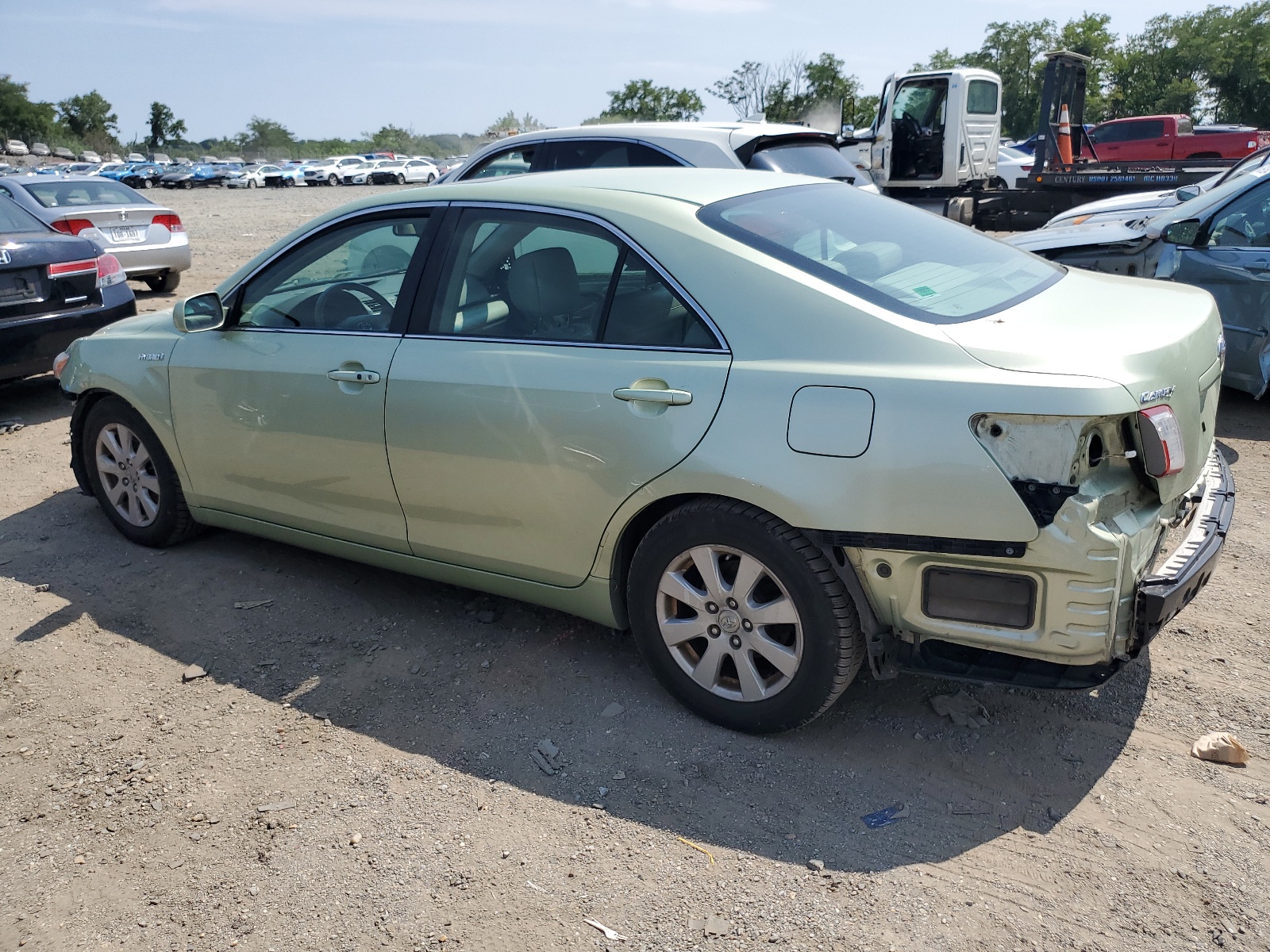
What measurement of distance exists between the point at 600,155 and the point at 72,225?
20.1 feet

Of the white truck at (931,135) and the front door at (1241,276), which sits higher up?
the white truck at (931,135)

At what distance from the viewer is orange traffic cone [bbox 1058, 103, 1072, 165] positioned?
15953 millimetres

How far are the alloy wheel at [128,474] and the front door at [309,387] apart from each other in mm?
398

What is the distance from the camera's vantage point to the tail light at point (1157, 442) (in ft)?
8.75

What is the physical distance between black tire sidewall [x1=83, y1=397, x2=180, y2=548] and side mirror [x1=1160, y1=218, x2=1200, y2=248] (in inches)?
240

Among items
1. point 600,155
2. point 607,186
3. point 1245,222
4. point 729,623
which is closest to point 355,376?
point 607,186

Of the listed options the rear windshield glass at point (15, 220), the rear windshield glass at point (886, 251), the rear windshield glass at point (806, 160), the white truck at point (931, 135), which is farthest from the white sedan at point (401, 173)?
the rear windshield glass at point (886, 251)

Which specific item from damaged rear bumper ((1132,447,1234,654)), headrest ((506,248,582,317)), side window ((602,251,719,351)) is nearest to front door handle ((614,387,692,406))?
side window ((602,251,719,351))

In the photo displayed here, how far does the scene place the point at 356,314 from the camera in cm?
397

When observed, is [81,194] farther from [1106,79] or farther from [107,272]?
[1106,79]

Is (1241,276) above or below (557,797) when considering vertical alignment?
above

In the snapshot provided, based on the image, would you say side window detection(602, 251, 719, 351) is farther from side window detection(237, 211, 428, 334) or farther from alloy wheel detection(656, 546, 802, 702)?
side window detection(237, 211, 428, 334)

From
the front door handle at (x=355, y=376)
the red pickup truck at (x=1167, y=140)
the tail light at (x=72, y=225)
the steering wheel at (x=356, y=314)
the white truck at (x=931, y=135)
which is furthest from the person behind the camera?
the red pickup truck at (x=1167, y=140)

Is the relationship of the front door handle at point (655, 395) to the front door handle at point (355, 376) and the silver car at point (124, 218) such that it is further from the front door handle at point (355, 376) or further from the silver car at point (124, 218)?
the silver car at point (124, 218)
